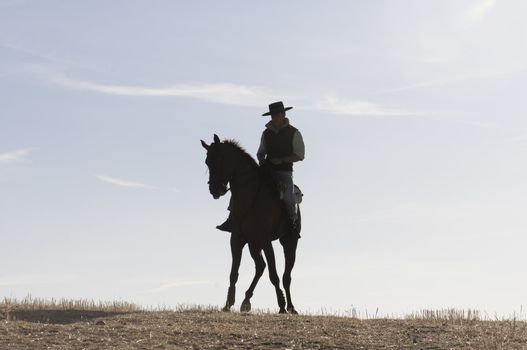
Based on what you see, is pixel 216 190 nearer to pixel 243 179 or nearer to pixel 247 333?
pixel 243 179

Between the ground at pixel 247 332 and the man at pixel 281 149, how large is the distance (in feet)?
8.35

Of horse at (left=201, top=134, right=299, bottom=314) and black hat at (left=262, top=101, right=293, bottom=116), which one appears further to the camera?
black hat at (left=262, top=101, right=293, bottom=116)

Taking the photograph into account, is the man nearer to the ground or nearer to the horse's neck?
the horse's neck

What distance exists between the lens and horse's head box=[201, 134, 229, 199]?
1625 cm

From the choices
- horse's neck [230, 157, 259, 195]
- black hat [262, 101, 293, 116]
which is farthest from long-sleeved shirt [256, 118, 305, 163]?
horse's neck [230, 157, 259, 195]

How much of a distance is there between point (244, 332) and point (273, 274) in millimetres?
3901

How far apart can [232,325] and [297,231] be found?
4074mm

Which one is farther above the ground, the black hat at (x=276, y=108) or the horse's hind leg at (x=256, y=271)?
the black hat at (x=276, y=108)

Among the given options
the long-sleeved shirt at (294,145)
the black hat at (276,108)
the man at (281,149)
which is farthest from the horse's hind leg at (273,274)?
the black hat at (276,108)

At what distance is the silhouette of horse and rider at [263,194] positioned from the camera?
16.5 m

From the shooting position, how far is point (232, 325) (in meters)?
13.8

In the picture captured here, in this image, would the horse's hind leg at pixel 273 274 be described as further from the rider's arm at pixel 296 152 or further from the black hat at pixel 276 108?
the black hat at pixel 276 108

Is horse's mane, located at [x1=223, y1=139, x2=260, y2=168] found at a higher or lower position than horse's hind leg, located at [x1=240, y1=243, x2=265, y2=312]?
higher

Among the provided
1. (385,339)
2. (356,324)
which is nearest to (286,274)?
(356,324)
